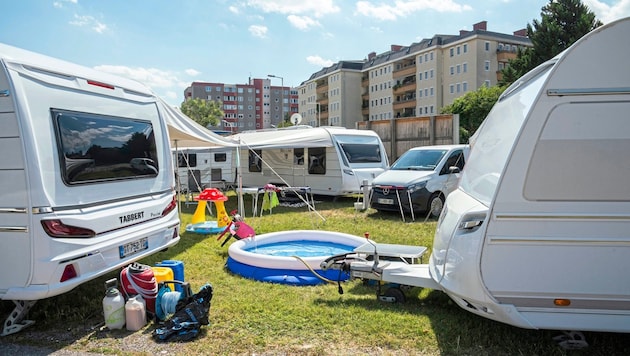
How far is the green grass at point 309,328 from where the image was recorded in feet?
11.9

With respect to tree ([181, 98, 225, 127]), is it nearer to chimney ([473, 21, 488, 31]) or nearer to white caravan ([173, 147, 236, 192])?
chimney ([473, 21, 488, 31])

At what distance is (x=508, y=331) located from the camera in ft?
12.6

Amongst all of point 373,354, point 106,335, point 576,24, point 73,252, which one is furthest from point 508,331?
point 576,24

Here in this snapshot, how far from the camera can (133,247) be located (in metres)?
4.79

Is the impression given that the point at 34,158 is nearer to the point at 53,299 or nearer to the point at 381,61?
the point at 53,299

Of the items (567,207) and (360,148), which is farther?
(360,148)

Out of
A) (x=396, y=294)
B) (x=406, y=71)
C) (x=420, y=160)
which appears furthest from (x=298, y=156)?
(x=406, y=71)

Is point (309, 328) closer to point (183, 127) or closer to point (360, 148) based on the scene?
point (183, 127)

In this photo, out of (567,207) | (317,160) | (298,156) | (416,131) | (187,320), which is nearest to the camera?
(567,207)

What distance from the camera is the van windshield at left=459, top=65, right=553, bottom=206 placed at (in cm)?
332

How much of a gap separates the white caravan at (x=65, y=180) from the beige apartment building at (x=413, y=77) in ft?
150

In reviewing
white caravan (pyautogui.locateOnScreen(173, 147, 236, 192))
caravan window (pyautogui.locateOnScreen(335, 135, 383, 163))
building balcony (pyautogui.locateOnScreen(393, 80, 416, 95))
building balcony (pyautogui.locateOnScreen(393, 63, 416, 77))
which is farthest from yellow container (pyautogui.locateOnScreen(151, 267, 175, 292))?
building balcony (pyautogui.locateOnScreen(393, 63, 416, 77))

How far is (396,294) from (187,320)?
2171mm

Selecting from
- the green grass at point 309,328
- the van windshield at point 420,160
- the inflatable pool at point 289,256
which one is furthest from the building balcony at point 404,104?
the green grass at point 309,328
